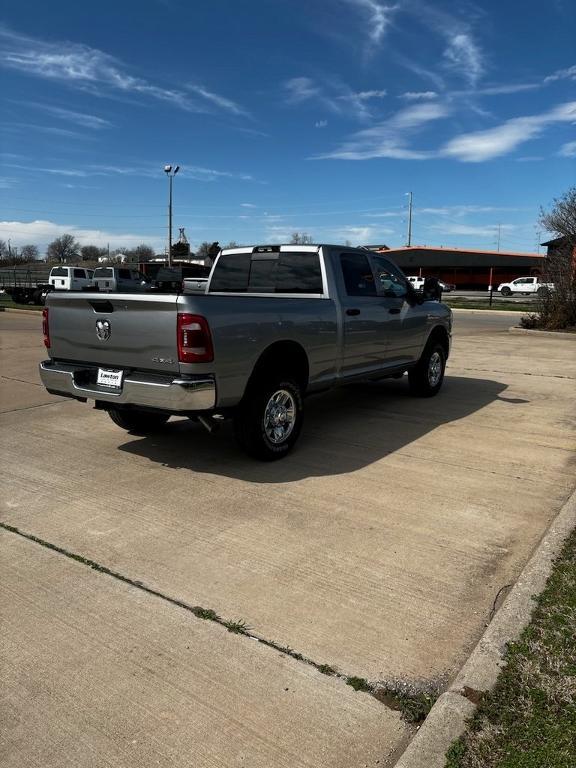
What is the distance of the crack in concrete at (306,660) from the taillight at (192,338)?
1.59 metres

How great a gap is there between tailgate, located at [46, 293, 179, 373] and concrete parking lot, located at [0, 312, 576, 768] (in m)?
0.99

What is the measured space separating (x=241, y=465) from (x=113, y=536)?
5.34ft

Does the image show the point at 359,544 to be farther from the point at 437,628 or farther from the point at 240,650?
the point at 240,650

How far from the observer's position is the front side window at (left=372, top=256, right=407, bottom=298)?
6.97 meters

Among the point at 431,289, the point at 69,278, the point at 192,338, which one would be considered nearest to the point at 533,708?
the point at 192,338

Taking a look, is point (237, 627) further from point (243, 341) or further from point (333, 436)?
point (333, 436)

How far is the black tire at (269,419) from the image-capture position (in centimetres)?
509

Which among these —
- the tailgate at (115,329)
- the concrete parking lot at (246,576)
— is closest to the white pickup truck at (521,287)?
the concrete parking lot at (246,576)

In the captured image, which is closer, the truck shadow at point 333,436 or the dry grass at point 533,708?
the dry grass at point 533,708

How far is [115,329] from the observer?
16.0 feet

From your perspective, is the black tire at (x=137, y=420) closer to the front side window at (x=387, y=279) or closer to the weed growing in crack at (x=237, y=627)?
the front side window at (x=387, y=279)

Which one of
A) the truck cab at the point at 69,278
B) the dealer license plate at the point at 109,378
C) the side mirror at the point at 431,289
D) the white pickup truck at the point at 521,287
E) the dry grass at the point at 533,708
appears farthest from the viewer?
the white pickup truck at the point at 521,287

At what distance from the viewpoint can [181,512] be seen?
4301mm

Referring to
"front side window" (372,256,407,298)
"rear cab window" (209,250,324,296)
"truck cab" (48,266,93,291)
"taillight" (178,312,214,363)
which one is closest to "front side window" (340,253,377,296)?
"front side window" (372,256,407,298)
